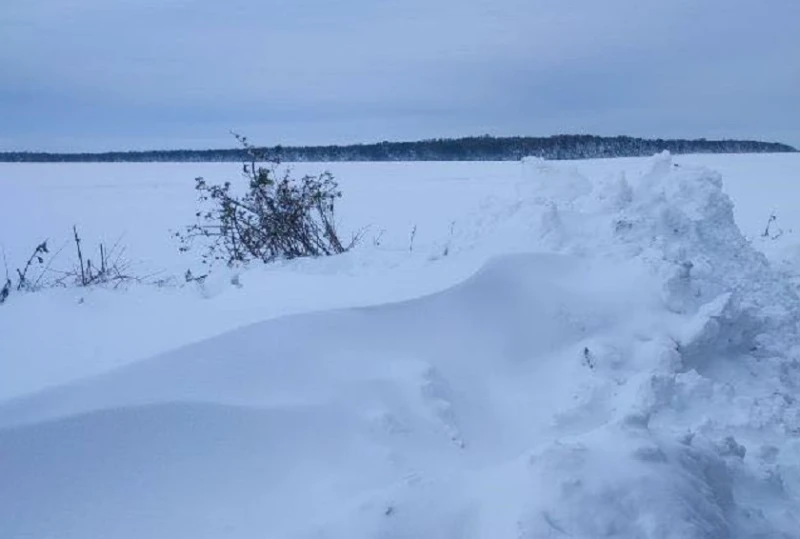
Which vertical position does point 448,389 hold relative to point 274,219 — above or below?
below

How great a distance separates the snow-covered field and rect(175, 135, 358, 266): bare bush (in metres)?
Answer: 1.45

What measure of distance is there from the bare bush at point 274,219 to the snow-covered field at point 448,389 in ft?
4.76

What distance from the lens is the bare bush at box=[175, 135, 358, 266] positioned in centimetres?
800

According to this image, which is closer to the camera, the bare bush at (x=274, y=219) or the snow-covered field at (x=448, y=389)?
the snow-covered field at (x=448, y=389)

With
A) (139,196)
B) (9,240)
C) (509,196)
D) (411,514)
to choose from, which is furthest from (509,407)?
(139,196)

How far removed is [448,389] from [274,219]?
4.05 m

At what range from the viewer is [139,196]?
24703 mm

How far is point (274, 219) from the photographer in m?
8.05

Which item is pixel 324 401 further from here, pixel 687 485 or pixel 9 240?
pixel 9 240

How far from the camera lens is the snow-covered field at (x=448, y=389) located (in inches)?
128

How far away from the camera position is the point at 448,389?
4.37 metres

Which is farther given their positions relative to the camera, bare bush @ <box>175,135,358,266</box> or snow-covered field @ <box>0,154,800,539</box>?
bare bush @ <box>175,135,358,266</box>

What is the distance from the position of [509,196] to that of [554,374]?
2.58 metres

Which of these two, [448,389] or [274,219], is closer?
[448,389]
